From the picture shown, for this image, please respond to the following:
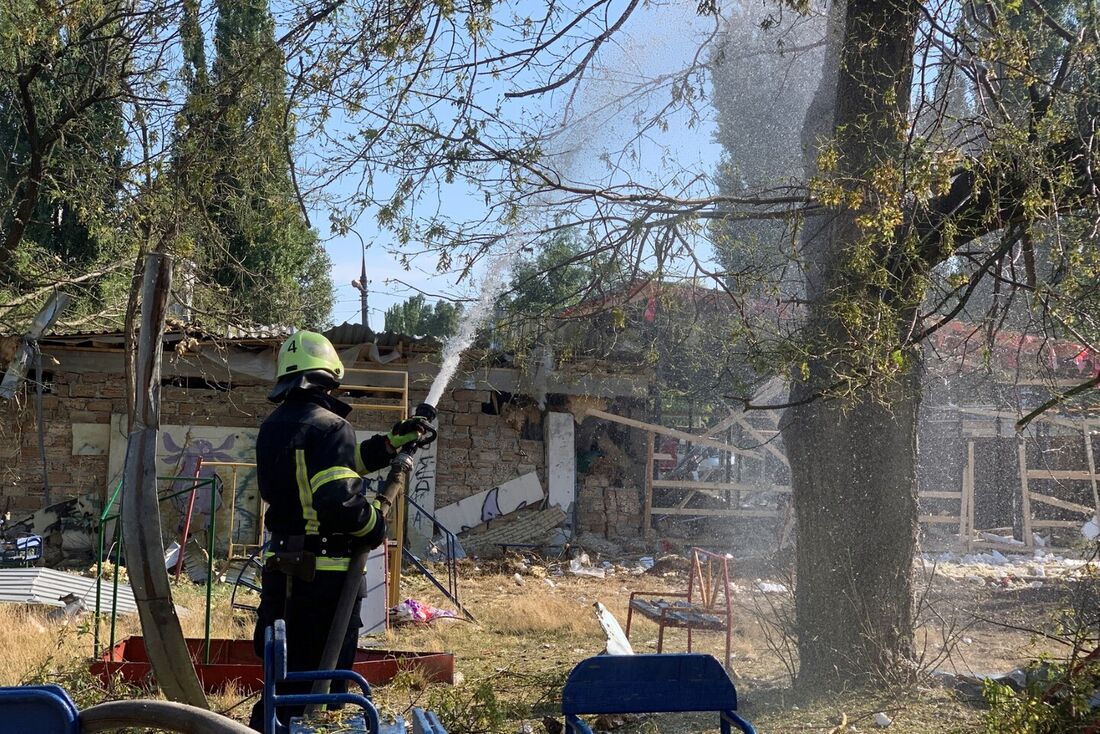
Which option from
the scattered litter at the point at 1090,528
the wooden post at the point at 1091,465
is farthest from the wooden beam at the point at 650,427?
the scattered litter at the point at 1090,528

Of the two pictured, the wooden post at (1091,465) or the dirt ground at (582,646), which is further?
the wooden post at (1091,465)

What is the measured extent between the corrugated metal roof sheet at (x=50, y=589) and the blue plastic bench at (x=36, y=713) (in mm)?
7308

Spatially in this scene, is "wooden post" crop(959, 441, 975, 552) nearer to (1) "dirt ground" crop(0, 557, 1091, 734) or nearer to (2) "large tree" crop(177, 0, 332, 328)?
(1) "dirt ground" crop(0, 557, 1091, 734)

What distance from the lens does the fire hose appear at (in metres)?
4.48

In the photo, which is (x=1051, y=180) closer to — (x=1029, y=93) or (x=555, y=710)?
(x=1029, y=93)

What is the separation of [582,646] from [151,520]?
213 inches

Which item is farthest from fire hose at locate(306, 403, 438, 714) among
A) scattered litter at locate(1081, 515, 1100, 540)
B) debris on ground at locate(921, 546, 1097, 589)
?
scattered litter at locate(1081, 515, 1100, 540)

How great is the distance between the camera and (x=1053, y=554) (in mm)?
16812

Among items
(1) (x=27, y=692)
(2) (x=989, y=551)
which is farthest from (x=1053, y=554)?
(1) (x=27, y=692)

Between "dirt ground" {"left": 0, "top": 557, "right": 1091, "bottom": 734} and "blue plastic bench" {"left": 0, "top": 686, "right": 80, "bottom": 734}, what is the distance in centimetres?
345

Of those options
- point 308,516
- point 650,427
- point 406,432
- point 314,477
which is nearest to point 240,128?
point 406,432

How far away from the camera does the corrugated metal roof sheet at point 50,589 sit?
9033 millimetres

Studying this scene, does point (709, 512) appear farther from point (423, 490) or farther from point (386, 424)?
point (386, 424)

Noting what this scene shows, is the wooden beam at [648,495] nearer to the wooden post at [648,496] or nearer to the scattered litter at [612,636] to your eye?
the wooden post at [648,496]
